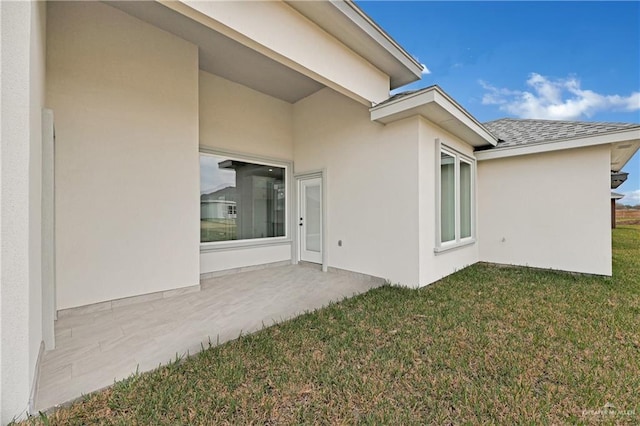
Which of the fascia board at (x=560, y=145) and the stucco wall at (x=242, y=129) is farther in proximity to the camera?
the stucco wall at (x=242, y=129)

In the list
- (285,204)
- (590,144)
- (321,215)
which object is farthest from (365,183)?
(590,144)

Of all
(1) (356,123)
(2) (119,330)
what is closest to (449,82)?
(1) (356,123)

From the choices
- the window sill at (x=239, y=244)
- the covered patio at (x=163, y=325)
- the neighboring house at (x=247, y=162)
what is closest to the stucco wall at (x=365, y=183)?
the neighboring house at (x=247, y=162)

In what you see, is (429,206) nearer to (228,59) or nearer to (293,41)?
(293,41)

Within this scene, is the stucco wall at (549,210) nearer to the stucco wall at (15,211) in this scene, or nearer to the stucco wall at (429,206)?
the stucco wall at (429,206)

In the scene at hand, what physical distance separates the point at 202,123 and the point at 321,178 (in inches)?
109

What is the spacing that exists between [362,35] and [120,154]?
160 inches

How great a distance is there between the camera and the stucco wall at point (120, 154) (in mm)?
3455

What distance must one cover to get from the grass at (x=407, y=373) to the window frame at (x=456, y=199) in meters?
1.63

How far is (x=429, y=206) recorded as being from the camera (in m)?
4.80

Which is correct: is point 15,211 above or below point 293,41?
below

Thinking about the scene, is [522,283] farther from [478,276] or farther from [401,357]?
[401,357]

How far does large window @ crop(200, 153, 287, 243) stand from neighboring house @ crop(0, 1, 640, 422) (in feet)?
0.16

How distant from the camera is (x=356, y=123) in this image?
17.7 feet
